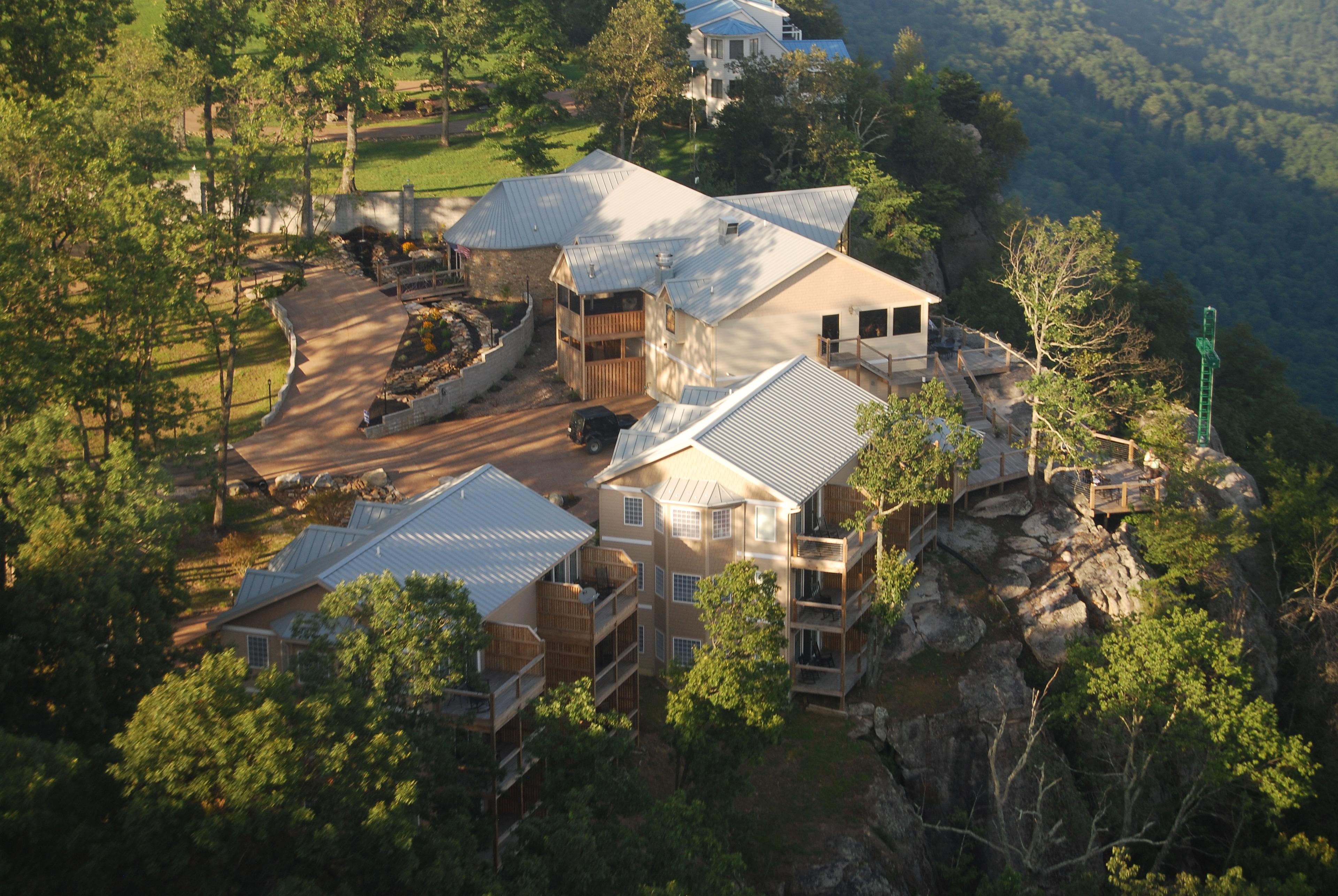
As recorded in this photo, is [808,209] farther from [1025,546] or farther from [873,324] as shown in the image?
[1025,546]

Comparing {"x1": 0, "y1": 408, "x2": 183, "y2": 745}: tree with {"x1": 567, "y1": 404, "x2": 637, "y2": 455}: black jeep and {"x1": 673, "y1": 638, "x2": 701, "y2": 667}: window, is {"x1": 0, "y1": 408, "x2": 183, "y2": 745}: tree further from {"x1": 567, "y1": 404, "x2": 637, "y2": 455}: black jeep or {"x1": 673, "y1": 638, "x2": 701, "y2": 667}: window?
{"x1": 567, "y1": 404, "x2": 637, "y2": 455}: black jeep

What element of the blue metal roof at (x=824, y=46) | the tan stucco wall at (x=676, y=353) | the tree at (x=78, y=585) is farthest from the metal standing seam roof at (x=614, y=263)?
the blue metal roof at (x=824, y=46)

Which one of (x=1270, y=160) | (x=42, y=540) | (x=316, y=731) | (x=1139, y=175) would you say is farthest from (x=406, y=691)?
(x=1270, y=160)

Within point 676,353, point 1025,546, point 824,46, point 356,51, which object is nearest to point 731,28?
point 824,46

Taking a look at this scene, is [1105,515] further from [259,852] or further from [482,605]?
[259,852]

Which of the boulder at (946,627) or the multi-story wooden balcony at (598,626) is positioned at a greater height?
the multi-story wooden balcony at (598,626)

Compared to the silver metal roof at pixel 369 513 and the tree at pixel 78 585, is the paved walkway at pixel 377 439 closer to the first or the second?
the silver metal roof at pixel 369 513
